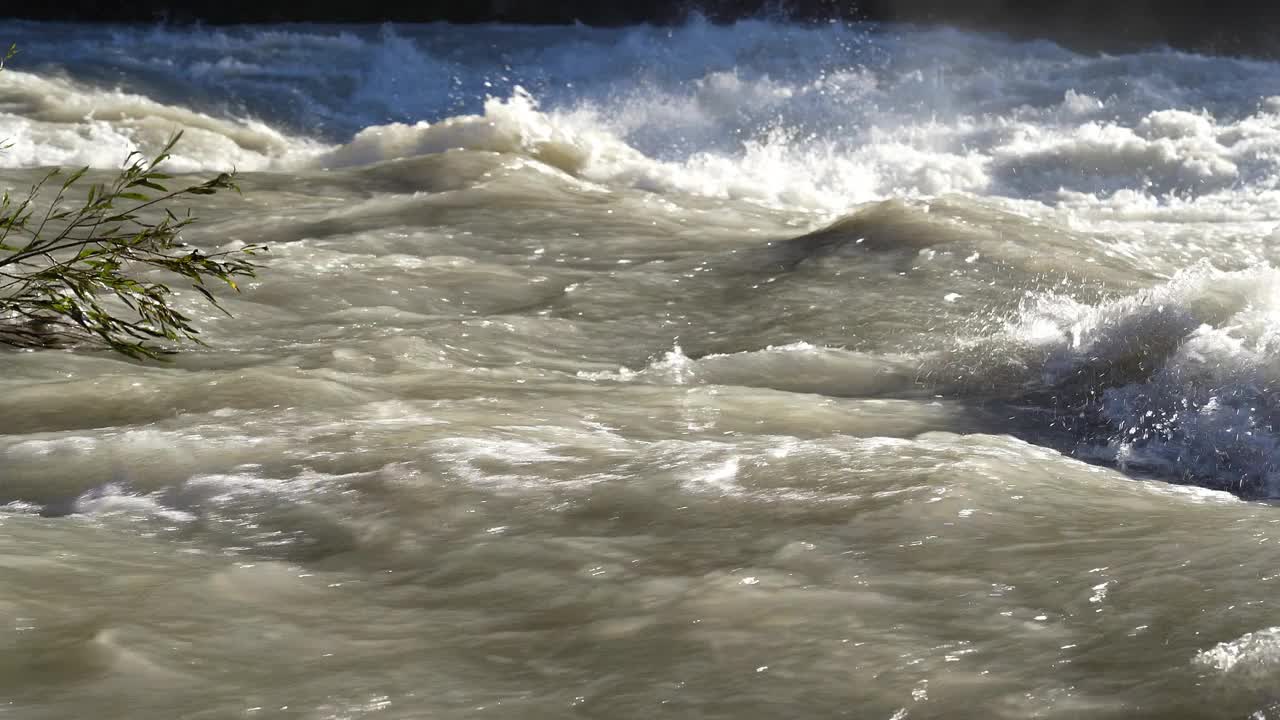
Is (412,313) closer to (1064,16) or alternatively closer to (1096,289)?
(1096,289)

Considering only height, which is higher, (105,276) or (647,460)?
(105,276)

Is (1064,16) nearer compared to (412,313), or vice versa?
(412,313)

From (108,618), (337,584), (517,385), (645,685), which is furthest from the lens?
(517,385)

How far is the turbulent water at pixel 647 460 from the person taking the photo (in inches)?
86.5

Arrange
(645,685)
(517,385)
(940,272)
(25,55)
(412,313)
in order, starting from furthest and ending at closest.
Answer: (25,55) < (940,272) < (412,313) < (517,385) < (645,685)

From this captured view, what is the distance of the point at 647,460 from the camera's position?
3.38m

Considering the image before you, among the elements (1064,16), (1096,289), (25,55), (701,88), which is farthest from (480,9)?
(1096,289)

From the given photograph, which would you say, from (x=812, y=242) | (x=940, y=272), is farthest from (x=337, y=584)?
(x=812, y=242)

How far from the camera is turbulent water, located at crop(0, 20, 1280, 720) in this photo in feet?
7.21

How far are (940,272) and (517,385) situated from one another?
2469mm

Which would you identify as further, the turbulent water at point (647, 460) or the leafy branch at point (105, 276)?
the leafy branch at point (105, 276)

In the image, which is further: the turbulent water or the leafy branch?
the leafy branch

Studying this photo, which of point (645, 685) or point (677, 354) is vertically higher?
point (645, 685)

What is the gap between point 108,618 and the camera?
2.38 metres
